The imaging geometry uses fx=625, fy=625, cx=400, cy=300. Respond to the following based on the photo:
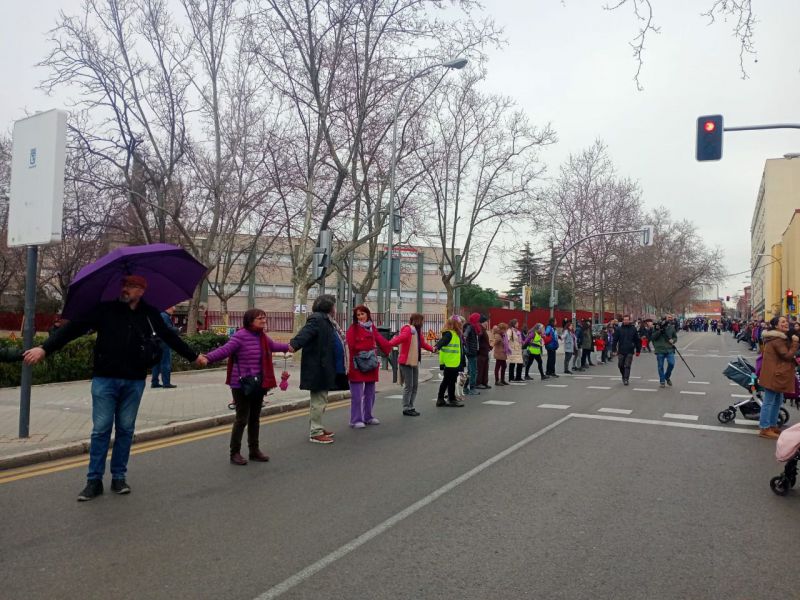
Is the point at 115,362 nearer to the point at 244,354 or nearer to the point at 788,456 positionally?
the point at 244,354

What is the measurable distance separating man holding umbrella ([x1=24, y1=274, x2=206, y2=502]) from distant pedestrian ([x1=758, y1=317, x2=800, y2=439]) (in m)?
7.66

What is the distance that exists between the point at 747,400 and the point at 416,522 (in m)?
7.70

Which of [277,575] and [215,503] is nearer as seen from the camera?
[277,575]

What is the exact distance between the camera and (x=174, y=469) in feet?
21.3

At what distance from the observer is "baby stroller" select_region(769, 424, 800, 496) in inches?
215

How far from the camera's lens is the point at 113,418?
5453 mm

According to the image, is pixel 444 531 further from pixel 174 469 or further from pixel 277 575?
pixel 174 469

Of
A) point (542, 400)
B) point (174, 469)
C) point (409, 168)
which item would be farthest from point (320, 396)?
point (409, 168)

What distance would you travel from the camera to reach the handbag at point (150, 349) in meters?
5.47

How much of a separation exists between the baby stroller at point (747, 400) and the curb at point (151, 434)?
7.09 m

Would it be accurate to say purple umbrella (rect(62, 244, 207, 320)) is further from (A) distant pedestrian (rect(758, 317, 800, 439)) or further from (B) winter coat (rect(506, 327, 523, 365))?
(B) winter coat (rect(506, 327, 523, 365))

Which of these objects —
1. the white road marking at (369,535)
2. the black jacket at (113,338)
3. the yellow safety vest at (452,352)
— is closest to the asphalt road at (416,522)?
the white road marking at (369,535)

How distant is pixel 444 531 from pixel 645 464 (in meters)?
3.34

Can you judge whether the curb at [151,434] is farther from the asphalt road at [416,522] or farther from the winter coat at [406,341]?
the winter coat at [406,341]
